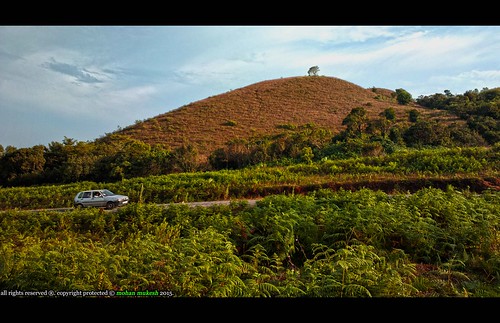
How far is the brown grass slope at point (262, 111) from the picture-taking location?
106 feet

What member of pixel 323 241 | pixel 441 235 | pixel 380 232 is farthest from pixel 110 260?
pixel 441 235

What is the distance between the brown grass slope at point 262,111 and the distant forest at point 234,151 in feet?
11.2

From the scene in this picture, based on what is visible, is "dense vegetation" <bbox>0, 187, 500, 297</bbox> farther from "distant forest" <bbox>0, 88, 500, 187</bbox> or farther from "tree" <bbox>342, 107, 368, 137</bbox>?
"tree" <bbox>342, 107, 368, 137</bbox>

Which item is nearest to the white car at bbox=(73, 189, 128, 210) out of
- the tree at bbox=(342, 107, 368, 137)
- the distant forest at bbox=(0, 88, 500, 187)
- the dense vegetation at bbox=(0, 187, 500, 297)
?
the dense vegetation at bbox=(0, 187, 500, 297)

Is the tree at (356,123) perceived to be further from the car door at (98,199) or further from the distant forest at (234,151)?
the car door at (98,199)

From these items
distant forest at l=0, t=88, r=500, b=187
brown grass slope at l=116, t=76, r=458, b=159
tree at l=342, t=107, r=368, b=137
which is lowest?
distant forest at l=0, t=88, r=500, b=187

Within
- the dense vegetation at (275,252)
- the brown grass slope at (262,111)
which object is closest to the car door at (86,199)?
the dense vegetation at (275,252)

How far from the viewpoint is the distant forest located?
13.1 meters

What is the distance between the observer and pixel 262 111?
42062 millimetres

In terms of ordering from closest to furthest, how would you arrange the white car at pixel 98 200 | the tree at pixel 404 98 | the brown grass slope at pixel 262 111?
the white car at pixel 98 200
the brown grass slope at pixel 262 111
the tree at pixel 404 98

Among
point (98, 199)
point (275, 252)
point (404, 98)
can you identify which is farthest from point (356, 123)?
point (404, 98)

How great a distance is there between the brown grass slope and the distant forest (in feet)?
11.2
